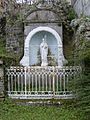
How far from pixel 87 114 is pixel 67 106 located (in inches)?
54.2

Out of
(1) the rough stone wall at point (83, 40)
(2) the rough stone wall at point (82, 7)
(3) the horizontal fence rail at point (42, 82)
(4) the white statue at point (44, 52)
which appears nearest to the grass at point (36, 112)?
(3) the horizontal fence rail at point (42, 82)

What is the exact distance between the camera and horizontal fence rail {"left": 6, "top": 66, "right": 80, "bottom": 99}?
346 inches

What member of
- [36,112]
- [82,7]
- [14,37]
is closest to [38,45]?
[14,37]

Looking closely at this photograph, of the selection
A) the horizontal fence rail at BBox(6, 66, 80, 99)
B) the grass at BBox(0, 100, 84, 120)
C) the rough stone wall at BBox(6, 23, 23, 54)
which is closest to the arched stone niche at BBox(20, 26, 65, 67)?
the rough stone wall at BBox(6, 23, 23, 54)

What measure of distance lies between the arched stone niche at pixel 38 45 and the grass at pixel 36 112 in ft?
10.8

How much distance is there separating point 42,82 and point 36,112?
5.51 feet

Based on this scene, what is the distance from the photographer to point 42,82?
31.0ft

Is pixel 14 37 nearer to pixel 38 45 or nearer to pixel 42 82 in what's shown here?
pixel 38 45

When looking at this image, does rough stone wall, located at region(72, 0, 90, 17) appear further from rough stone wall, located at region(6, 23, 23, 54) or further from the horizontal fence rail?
the horizontal fence rail

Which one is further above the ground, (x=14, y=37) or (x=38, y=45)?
(x=14, y=37)

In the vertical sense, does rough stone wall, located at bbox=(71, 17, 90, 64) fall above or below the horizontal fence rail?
above

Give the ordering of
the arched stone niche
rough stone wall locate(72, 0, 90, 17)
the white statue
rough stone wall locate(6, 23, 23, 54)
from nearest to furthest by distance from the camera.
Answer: rough stone wall locate(72, 0, 90, 17) → the white statue → the arched stone niche → rough stone wall locate(6, 23, 23, 54)

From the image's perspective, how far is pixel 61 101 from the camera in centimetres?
851

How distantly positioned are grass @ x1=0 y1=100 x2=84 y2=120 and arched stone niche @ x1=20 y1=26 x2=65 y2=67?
3.29 m
